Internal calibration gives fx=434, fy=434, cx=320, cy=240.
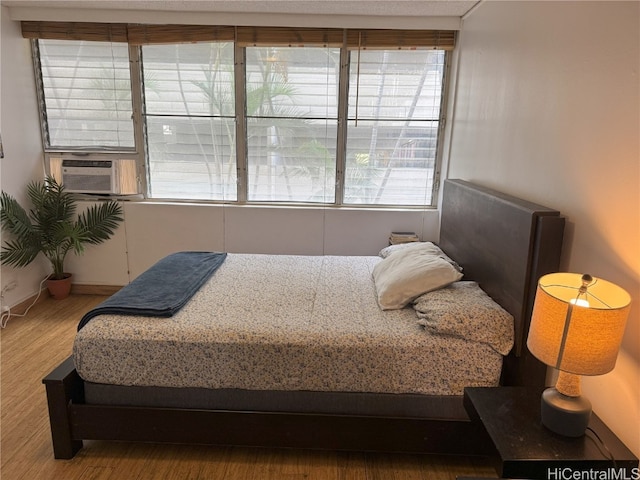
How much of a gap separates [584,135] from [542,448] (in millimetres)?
1160

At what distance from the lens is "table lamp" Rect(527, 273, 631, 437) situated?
1.24 metres

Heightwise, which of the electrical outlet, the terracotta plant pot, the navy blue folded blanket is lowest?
the terracotta plant pot

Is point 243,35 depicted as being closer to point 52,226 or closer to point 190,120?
point 190,120

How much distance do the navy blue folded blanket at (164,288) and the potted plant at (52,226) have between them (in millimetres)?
1227

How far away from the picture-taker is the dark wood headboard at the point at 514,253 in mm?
1788

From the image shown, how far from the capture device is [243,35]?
3.57m

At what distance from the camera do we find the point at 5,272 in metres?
3.47

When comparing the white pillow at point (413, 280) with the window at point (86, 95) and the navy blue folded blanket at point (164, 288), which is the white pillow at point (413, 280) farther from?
the window at point (86, 95)

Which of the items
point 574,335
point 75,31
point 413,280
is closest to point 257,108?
point 75,31

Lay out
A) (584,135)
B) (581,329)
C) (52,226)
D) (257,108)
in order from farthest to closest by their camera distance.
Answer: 1. (257,108)
2. (52,226)
3. (584,135)
4. (581,329)

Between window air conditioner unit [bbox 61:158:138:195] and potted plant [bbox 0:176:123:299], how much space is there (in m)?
0.10

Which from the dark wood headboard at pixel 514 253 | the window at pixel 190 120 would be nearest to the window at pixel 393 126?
the window at pixel 190 120

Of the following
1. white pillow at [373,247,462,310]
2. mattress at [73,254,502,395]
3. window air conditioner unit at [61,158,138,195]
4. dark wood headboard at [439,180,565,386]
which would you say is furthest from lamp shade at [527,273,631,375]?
window air conditioner unit at [61,158,138,195]

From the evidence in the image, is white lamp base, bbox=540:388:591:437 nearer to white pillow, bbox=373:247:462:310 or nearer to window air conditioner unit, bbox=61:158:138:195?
white pillow, bbox=373:247:462:310
